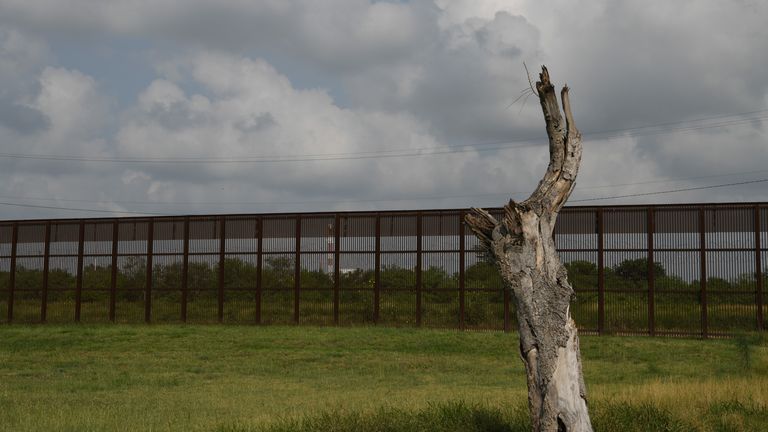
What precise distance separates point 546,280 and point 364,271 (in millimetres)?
21411

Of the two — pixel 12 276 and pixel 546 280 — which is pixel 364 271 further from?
pixel 546 280

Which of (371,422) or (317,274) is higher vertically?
(317,274)

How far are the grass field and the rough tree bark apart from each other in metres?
1.76

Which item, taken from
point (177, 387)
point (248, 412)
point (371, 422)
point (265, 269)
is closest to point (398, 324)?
point (265, 269)

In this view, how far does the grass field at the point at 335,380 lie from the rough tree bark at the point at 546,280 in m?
1.76

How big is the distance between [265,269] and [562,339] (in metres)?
23.3

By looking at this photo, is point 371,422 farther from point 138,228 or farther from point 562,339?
point 138,228

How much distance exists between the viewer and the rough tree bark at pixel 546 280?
9.05m

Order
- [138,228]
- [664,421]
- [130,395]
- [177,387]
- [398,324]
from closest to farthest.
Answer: [664,421] < [130,395] < [177,387] < [398,324] < [138,228]

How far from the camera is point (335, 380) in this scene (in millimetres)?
19188

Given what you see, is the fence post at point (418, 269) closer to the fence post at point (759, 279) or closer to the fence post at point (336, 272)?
the fence post at point (336, 272)

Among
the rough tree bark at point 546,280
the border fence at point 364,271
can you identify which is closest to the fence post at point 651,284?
the border fence at point 364,271

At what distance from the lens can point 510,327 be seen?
95.2 feet

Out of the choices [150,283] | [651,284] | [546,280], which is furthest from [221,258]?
[546,280]
